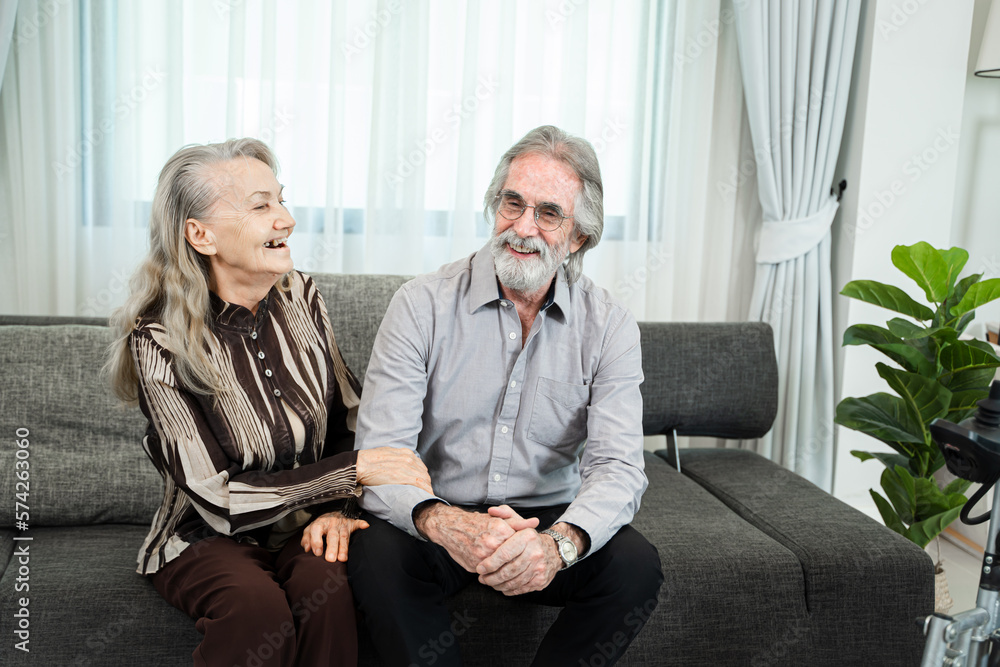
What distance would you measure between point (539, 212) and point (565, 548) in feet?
2.24

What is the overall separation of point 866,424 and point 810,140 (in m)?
1.03

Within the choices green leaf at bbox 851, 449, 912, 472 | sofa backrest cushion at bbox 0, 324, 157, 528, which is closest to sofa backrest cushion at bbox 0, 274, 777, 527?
sofa backrest cushion at bbox 0, 324, 157, 528

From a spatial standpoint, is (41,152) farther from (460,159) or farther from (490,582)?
(490,582)

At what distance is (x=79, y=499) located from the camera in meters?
1.84

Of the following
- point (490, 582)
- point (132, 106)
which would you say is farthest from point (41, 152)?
point (490, 582)

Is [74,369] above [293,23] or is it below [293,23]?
below

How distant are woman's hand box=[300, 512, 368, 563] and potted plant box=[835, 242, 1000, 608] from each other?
1.50m

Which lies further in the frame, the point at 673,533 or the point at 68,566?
the point at 673,533

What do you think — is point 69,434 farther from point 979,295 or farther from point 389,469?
point 979,295

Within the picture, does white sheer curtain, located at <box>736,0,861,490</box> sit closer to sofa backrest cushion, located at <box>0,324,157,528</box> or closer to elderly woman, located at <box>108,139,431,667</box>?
elderly woman, located at <box>108,139,431,667</box>

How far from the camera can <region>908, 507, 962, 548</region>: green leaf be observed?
212cm

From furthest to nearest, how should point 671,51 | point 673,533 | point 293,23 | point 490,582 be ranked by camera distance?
point 671,51, point 293,23, point 673,533, point 490,582

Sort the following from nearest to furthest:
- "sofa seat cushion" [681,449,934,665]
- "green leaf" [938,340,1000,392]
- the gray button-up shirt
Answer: the gray button-up shirt
"sofa seat cushion" [681,449,934,665]
"green leaf" [938,340,1000,392]

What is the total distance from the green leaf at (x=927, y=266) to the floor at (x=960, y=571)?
91 centimetres
